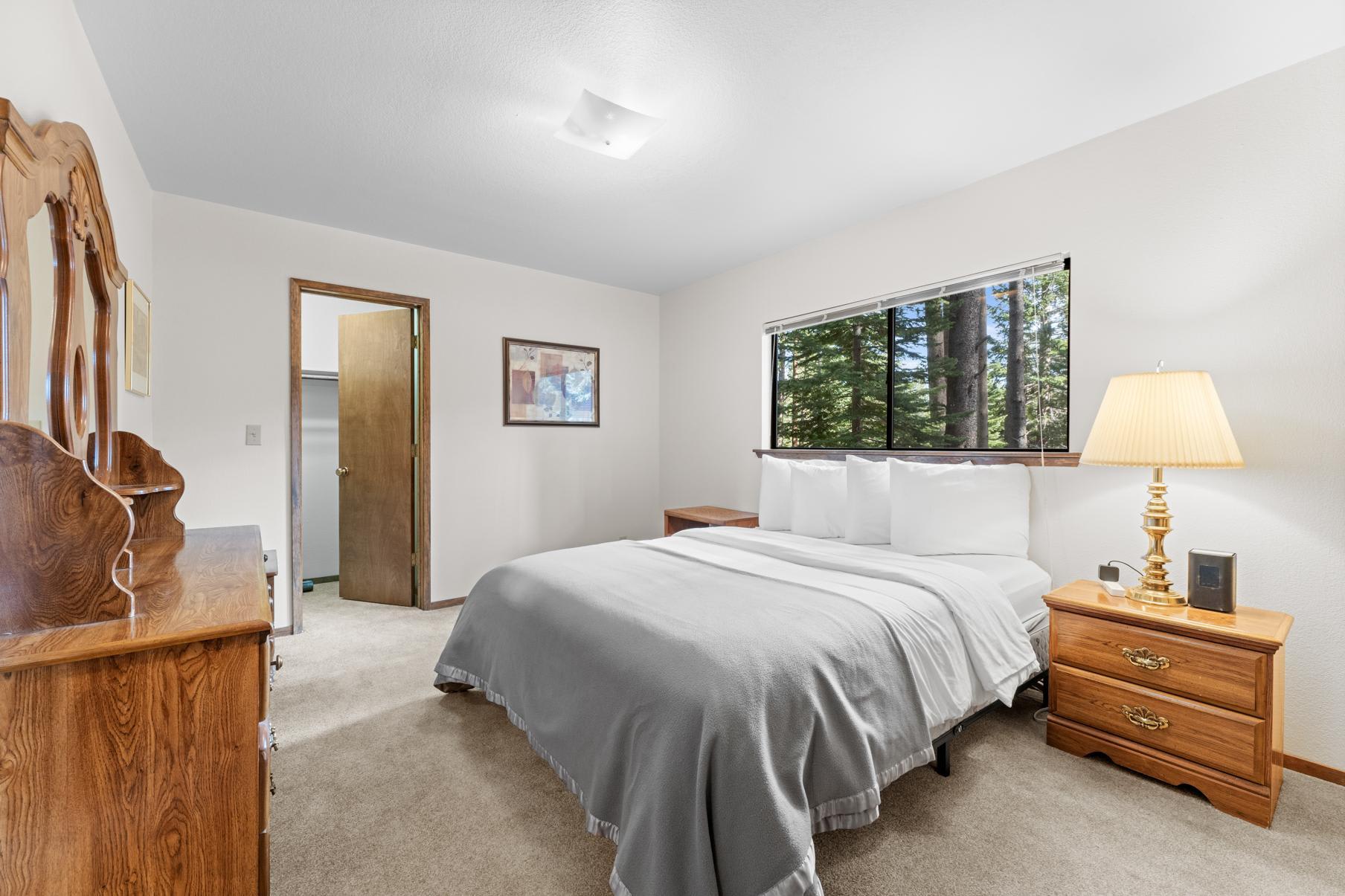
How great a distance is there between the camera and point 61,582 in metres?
1.00

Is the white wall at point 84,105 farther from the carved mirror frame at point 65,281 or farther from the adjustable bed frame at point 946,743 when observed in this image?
the adjustable bed frame at point 946,743

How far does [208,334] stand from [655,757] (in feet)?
11.5

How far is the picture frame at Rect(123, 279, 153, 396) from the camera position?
2.42 m

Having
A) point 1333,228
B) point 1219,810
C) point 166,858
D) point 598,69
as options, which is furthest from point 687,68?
point 1219,810

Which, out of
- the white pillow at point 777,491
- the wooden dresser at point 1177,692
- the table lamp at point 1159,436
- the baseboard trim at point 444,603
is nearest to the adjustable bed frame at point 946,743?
the wooden dresser at point 1177,692

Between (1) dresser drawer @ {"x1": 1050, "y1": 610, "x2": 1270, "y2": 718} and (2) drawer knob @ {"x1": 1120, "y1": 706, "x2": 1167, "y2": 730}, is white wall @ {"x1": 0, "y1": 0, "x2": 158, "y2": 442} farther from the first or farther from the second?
(2) drawer knob @ {"x1": 1120, "y1": 706, "x2": 1167, "y2": 730}

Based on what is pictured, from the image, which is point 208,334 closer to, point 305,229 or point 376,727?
point 305,229

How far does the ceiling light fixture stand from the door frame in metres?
2.03

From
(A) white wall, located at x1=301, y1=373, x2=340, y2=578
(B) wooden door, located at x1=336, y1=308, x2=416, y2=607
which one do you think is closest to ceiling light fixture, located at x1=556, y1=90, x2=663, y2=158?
(B) wooden door, located at x1=336, y1=308, x2=416, y2=607

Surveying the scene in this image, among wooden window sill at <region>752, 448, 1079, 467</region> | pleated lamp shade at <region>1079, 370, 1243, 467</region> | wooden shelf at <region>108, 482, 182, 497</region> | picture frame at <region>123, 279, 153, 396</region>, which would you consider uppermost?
picture frame at <region>123, 279, 153, 396</region>

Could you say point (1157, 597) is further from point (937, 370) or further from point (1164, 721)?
point (937, 370)

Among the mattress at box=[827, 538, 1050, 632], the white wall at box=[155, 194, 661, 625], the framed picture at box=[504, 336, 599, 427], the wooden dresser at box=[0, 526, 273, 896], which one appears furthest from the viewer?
the framed picture at box=[504, 336, 599, 427]

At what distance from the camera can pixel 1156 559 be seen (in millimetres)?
2113

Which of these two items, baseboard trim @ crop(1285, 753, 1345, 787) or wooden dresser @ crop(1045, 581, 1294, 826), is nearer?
wooden dresser @ crop(1045, 581, 1294, 826)
